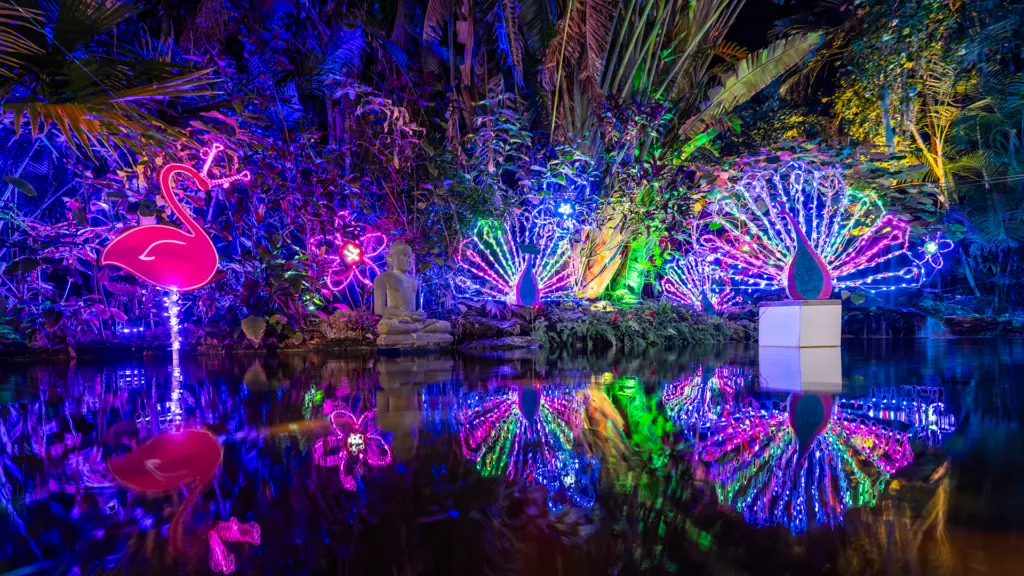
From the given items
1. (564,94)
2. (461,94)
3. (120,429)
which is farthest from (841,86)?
(120,429)

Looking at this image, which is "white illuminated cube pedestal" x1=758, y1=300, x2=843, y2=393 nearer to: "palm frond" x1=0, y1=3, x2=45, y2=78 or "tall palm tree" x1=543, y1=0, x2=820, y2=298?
"tall palm tree" x1=543, y1=0, x2=820, y2=298

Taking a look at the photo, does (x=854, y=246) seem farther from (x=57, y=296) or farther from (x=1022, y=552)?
(x=57, y=296)

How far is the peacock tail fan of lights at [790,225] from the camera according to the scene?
11.0 metres

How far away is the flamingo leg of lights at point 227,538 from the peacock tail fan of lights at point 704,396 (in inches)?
93.9

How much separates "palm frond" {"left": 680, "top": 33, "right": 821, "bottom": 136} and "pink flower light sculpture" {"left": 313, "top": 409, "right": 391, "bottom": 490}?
10.5 meters

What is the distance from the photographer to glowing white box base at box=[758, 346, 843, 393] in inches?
191

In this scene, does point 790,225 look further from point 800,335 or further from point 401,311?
point 401,311

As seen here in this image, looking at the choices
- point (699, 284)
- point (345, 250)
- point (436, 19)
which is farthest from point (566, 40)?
point (699, 284)

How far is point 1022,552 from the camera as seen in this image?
175 cm

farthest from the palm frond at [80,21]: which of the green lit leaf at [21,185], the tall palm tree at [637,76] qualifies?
the tall palm tree at [637,76]

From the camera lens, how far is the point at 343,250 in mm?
8805

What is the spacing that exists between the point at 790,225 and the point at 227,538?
11.1 meters

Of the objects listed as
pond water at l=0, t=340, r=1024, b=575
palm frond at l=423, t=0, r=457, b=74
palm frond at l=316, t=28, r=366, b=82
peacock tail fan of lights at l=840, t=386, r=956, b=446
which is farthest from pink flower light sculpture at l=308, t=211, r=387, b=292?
peacock tail fan of lights at l=840, t=386, r=956, b=446

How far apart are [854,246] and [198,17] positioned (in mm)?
13504
